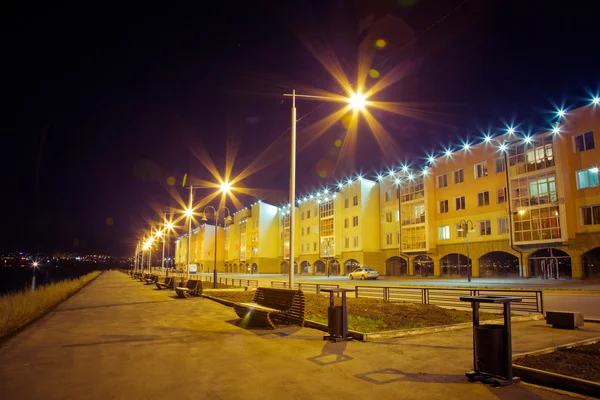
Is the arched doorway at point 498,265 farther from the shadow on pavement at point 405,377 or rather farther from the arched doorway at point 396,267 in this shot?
the shadow on pavement at point 405,377

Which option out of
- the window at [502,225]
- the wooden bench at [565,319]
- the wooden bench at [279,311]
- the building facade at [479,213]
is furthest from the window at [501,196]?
the wooden bench at [279,311]

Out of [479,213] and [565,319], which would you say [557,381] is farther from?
[479,213]

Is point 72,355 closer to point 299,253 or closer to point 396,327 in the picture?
point 396,327

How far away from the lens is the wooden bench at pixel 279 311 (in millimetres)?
11242

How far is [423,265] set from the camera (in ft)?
179

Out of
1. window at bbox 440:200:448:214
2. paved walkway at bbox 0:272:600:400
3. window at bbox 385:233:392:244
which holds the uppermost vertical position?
window at bbox 440:200:448:214

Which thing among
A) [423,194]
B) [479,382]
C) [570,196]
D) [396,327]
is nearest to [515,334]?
[396,327]

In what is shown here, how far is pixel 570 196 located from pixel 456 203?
45.4 ft

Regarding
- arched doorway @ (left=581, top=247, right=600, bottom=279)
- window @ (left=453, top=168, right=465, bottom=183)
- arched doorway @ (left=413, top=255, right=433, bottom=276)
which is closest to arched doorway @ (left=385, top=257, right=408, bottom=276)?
arched doorway @ (left=413, top=255, right=433, bottom=276)

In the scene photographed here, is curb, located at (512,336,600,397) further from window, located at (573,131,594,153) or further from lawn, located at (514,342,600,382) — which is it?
window, located at (573,131,594,153)

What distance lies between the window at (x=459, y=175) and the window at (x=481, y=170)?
6.50 feet

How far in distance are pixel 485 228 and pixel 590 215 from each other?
11.1 metres

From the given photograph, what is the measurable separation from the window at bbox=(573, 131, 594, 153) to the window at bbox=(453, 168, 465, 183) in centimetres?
1339

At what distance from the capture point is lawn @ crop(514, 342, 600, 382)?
20.2 ft
